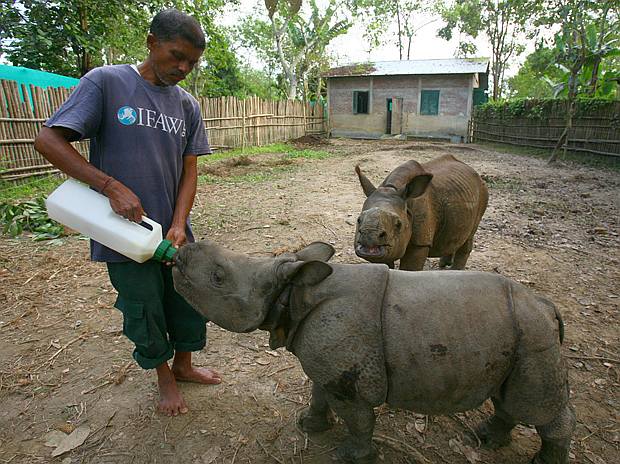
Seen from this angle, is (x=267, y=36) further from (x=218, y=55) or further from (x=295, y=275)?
(x=295, y=275)

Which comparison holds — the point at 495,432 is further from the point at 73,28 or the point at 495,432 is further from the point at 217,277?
the point at 73,28

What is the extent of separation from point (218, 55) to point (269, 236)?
1604 cm

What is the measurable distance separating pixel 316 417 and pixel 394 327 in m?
1.07

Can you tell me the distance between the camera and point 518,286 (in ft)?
7.35

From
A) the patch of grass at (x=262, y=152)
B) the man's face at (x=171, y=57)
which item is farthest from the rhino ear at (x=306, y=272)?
the patch of grass at (x=262, y=152)

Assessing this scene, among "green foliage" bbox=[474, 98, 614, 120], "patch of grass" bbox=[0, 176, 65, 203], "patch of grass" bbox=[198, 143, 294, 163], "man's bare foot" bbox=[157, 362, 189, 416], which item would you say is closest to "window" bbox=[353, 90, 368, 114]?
"green foliage" bbox=[474, 98, 614, 120]

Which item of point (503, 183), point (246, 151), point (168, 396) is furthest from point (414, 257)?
point (246, 151)

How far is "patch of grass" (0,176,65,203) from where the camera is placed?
8578mm

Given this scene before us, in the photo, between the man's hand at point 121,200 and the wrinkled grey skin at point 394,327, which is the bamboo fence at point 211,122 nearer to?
the man's hand at point 121,200

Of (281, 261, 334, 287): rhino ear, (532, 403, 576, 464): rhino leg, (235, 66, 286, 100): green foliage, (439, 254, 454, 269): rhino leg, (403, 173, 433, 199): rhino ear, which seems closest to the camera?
(281, 261, 334, 287): rhino ear

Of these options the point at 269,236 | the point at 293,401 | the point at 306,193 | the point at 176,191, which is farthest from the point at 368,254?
the point at 306,193

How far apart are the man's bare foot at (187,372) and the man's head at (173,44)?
78.9 inches

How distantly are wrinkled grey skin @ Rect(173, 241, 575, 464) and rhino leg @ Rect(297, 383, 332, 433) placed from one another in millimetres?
465

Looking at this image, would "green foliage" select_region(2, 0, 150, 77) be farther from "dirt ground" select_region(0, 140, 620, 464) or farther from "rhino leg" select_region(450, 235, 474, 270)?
"rhino leg" select_region(450, 235, 474, 270)
